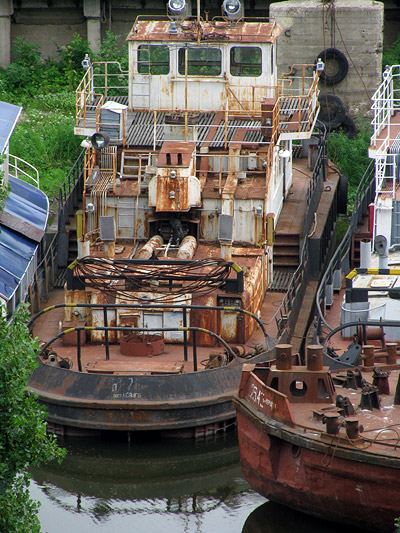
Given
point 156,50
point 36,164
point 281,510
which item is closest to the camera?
point 281,510

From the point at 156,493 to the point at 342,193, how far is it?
495 inches

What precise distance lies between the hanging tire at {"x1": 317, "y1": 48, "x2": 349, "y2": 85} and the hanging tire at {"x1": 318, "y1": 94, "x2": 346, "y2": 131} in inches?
17.4

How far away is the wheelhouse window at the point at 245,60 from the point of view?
25188 millimetres

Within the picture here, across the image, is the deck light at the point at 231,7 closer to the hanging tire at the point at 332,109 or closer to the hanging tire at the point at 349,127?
the hanging tire at the point at 332,109

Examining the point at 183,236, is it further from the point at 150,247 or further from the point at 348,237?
the point at 348,237

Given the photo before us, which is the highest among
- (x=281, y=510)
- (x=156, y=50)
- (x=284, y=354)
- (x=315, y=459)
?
→ (x=156, y=50)

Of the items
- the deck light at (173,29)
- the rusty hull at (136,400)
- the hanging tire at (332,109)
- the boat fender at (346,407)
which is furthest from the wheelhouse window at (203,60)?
the boat fender at (346,407)

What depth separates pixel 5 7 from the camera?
115 feet

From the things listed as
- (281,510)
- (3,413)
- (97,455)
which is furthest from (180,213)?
(3,413)

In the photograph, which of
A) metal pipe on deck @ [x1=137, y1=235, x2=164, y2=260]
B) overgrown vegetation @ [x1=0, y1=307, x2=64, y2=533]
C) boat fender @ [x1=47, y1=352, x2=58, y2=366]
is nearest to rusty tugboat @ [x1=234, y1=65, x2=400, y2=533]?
metal pipe on deck @ [x1=137, y1=235, x2=164, y2=260]

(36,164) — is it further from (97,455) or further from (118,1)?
(97,455)

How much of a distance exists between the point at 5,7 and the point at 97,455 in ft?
65.0

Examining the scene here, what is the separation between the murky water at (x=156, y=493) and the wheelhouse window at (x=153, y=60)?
9166mm

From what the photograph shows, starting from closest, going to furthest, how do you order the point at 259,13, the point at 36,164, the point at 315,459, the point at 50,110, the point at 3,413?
A: 1. the point at 3,413
2. the point at 315,459
3. the point at 36,164
4. the point at 50,110
5. the point at 259,13
